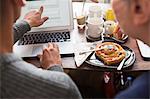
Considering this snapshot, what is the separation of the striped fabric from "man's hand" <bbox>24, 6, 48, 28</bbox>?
2.14 feet

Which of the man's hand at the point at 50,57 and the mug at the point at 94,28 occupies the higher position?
the mug at the point at 94,28

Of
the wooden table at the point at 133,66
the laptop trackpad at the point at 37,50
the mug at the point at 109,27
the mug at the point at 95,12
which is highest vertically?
the mug at the point at 95,12

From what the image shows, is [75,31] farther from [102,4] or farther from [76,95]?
[76,95]

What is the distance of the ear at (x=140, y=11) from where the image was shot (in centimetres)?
87

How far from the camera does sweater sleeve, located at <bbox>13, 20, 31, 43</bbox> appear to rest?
1509mm

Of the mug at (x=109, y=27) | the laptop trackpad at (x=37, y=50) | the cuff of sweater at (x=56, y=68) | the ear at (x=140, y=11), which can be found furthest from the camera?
the mug at (x=109, y=27)

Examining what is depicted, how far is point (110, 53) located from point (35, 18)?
45 centimetres

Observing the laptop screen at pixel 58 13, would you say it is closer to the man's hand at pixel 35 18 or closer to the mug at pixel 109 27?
the man's hand at pixel 35 18

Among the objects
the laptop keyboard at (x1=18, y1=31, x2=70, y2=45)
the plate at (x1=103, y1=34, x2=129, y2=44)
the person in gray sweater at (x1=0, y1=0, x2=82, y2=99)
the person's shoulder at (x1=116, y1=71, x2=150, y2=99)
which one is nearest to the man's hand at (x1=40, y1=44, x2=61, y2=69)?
the laptop keyboard at (x1=18, y1=31, x2=70, y2=45)

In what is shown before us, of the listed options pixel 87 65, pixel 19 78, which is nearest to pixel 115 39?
pixel 87 65

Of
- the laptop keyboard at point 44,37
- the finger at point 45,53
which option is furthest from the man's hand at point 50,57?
the laptop keyboard at point 44,37

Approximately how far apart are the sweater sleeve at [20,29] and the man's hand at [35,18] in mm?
26

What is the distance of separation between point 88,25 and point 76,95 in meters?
0.61

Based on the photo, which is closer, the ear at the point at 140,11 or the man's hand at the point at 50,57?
the ear at the point at 140,11
